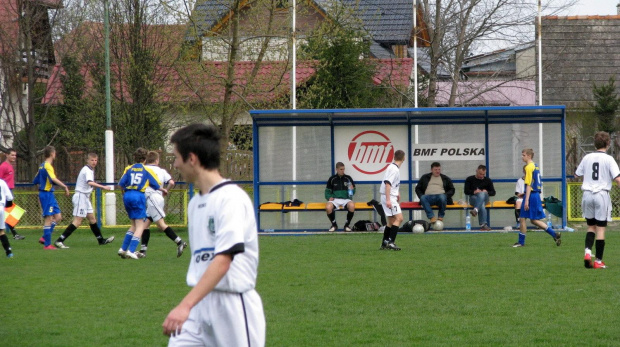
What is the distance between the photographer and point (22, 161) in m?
29.0

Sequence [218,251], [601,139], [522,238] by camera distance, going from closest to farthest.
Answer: [218,251] → [601,139] → [522,238]

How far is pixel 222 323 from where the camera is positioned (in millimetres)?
4379

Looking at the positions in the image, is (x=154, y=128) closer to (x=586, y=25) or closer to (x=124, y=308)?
(x=124, y=308)

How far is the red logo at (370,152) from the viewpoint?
73.0ft

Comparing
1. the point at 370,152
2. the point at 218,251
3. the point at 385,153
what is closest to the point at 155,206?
the point at 370,152

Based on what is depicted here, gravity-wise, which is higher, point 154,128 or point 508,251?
point 154,128

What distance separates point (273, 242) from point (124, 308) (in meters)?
9.76

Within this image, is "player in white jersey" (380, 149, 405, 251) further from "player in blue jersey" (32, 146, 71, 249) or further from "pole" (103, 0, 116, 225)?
"pole" (103, 0, 116, 225)

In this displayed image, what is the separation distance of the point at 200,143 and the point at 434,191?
17.3m

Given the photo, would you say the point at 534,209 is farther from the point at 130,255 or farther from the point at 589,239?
the point at 130,255

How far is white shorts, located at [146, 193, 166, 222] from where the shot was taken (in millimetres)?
15617

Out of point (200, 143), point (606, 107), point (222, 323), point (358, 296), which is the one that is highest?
point (606, 107)

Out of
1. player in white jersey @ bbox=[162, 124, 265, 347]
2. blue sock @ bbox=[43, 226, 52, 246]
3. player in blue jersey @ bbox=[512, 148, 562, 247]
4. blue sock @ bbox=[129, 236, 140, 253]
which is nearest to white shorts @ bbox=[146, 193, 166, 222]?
blue sock @ bbox=[129, 236, 140, 253]

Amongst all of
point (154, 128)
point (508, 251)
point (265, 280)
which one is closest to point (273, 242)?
point (508, 251)
